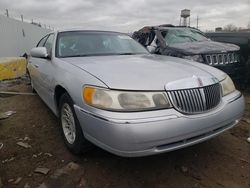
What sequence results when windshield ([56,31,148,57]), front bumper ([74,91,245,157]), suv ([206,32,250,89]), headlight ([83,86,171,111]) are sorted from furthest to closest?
suv ([206,32,250,89]) → windshield ([56,31,148,57]) → headlight ([83,86,171,111]) → front bumper ([74,91,245,157])

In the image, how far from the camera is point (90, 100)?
8.40 ft

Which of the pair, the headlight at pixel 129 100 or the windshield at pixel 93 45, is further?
the windshield at pixel 93 45

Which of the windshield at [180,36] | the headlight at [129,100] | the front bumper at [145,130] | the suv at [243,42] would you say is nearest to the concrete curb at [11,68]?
the windshield at [180,36]

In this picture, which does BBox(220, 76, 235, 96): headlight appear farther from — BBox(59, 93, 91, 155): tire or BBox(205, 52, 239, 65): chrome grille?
BBox(205, 52, 239, 65): chrome grille

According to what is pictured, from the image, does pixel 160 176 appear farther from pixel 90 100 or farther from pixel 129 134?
pixel 90 100

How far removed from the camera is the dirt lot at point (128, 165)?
273 cm

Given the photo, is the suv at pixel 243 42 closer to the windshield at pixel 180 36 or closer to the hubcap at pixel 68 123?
the windshield at pixel 180 36

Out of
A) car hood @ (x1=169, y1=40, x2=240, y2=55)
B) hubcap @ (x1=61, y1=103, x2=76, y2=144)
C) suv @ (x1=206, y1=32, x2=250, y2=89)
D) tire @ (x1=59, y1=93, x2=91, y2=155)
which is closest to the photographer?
tire @ (x1=59, y1=93, x2=91, y2=155)

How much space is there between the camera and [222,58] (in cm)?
581

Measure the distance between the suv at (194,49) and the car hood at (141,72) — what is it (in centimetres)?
189

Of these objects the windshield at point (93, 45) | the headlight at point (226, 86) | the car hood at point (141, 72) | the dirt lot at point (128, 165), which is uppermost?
the windshield at point (93, 45)

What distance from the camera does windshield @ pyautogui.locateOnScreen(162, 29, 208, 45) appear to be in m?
6.61

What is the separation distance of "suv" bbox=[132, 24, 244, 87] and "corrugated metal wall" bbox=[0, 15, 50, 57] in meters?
7.43

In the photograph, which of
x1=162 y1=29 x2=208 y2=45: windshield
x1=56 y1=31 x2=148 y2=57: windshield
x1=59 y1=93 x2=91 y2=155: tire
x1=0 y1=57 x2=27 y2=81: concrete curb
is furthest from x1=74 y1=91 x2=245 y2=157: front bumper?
x1=0 y1=57 x2=27 y2=81: concrete curb
